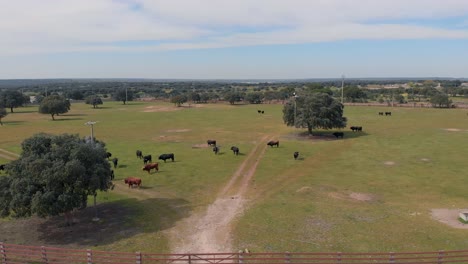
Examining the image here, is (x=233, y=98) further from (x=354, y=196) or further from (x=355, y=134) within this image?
(x=354, y=196)

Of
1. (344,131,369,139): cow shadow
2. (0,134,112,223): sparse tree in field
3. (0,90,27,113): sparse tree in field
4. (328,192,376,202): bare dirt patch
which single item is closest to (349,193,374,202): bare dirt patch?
(328,192,376,202): bare dirt patch

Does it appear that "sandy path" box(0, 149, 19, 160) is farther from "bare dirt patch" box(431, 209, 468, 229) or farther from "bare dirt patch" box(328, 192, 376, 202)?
"bare dirt patch" box(431, 209, 468, 229)

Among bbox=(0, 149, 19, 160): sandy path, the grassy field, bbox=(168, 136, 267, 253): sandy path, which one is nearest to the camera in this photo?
bbox=(168, 136, 267, 253): sandy path

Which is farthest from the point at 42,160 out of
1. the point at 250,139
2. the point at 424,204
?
the point at 250,139

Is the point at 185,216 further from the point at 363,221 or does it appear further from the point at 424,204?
the point at 424,204

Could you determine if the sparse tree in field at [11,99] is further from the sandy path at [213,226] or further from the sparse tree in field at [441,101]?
the sparse tree in field at [441,101]
